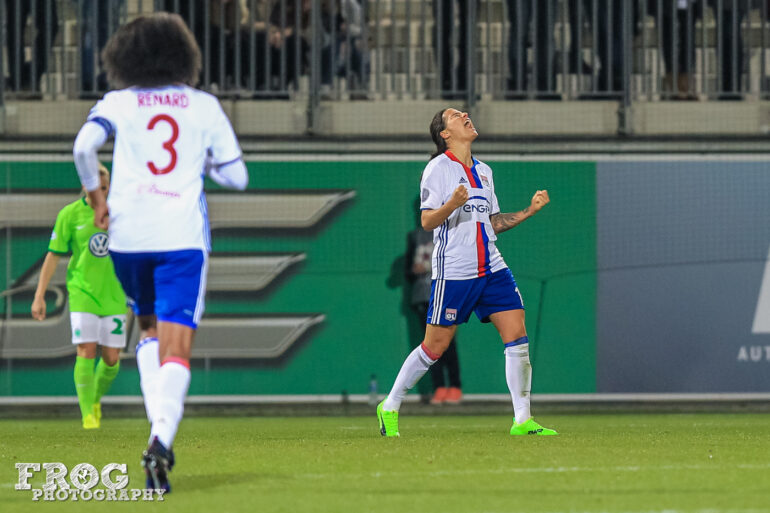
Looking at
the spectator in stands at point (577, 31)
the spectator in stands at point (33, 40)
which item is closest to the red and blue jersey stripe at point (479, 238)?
the spectator in stands at point (577, 31)

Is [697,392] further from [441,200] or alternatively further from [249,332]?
[441,200]

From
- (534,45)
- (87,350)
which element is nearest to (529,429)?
(87,350)

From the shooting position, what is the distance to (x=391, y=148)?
14859 millimetres

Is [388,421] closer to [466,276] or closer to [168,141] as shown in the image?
[466,276]

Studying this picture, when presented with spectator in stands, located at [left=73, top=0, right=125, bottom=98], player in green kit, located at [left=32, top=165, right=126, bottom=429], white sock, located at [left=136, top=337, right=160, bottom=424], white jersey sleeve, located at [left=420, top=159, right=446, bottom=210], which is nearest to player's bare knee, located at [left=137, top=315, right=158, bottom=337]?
white sock, located at [left=136, top=337, right=160, bottom=424]

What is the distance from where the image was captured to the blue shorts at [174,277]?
577 cm

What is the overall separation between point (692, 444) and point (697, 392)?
6580mm

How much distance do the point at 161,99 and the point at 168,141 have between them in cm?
19

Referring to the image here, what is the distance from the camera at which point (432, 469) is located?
6422mm

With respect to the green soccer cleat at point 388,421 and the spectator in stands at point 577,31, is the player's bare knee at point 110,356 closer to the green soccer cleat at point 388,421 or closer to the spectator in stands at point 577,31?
the green soccer cleat at point 388,421

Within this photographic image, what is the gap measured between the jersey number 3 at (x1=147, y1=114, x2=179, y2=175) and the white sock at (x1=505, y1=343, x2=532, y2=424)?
3448mm

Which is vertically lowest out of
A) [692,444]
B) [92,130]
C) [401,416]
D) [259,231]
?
[401,416]

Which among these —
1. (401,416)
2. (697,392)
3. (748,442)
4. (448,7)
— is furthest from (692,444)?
(448,7)

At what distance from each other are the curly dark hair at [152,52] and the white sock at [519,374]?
138 inches
